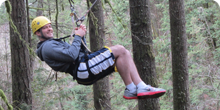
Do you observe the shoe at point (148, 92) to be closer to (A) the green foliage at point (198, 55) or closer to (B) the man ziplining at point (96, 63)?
(B) the man ziplining at point (96, 63)

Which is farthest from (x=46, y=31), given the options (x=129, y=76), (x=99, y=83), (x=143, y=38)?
(x=99, y=83)

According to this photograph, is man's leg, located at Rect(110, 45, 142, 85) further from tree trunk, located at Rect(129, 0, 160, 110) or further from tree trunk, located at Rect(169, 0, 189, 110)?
tree trunk, located at Rect(169, 0, 189, 110)

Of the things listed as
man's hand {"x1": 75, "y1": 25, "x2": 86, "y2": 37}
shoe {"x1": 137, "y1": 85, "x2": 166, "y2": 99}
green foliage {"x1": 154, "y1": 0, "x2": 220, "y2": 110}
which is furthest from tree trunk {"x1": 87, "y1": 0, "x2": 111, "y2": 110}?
green foliage {"x1": 154, "y1": 0, "x2": 220, "y2": 110}

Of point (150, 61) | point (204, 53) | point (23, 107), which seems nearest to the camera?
point (150, 61)

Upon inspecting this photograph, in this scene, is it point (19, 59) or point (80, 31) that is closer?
point (80, 31)

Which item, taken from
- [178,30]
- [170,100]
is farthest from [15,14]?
[170,100]

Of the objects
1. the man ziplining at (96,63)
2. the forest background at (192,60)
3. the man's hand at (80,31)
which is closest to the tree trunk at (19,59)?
the man ziplining at (96,63)

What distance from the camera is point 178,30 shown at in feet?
22.0

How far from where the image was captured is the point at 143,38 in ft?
12.3

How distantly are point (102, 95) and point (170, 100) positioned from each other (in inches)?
237

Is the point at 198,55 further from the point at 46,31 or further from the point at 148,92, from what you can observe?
the point at 46,31

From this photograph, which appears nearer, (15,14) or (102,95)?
(15,14)

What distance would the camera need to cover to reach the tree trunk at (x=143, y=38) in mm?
3730

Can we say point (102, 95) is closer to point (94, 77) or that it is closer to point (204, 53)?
point (94, 77)
